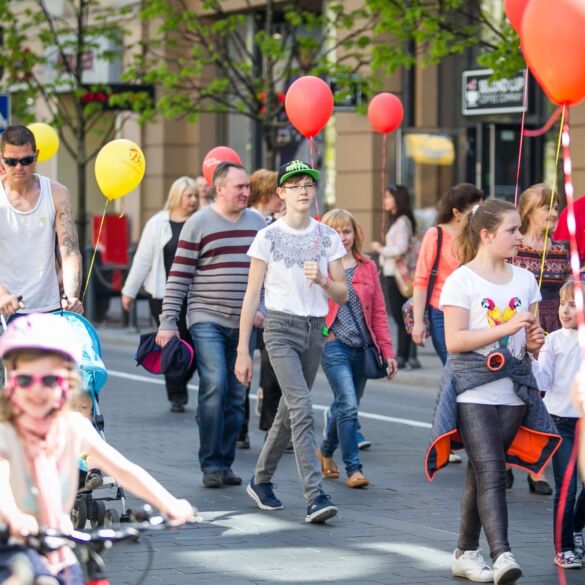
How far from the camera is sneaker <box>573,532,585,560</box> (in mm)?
7069

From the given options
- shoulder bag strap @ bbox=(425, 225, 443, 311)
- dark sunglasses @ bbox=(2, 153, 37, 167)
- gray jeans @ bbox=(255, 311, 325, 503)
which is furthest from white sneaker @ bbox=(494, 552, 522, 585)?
A: shoulder bag strap @ bbox=(425, 225, 443, 311)

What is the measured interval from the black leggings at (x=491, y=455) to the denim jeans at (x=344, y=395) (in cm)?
260

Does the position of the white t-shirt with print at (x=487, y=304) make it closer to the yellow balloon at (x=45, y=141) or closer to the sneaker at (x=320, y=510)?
the sneaker at (x=320, y=510)

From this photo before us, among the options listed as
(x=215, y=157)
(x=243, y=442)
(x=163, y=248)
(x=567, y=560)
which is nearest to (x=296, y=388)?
(x=567, y=560)

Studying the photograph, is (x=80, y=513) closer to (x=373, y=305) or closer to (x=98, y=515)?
(x=98, y=515)

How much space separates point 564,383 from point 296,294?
5.23ft

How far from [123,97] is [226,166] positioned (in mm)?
13364

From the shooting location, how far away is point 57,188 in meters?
7.91

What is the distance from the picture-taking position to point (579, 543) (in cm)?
725

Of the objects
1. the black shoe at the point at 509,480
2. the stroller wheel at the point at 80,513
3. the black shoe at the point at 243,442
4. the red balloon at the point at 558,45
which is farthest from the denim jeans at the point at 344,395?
the red balloon at the point at 558,45

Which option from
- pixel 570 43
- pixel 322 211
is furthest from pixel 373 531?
pixel 322 211

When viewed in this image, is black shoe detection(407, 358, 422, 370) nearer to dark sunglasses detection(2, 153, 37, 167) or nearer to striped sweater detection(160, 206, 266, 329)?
striped sweater detection(160, 206, 266, 329)

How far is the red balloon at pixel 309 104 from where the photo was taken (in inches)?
410

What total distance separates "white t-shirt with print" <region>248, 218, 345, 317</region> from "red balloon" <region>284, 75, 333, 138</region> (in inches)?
89.8
